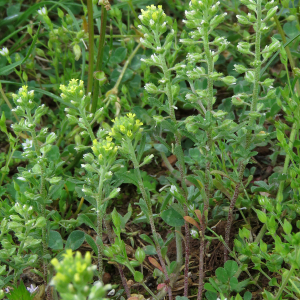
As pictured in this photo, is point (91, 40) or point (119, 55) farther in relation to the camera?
point (119, 55)

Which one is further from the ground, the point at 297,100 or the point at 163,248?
the point at 297,100

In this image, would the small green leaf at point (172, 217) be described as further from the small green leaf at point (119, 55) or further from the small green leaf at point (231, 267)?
the small green leaf at point (119, 55)

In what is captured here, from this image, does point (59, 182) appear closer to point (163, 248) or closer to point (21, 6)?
point (163, 248)

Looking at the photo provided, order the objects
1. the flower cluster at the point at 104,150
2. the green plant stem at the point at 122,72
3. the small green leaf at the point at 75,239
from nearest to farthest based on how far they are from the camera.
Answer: the flower cluster at the point at 104,150 < the small green leaf at the point at 75,239 < the green plant stem at the point at 122,72

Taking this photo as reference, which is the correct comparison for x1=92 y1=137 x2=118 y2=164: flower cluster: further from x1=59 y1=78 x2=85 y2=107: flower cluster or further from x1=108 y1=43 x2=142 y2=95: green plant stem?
x1=108 y1=43 x2=142 y2=95: green plant stem

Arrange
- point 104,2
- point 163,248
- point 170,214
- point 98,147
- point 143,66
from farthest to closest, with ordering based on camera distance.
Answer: point 143,66, point 104,2, point 170,214, point 163,248, point 98,147

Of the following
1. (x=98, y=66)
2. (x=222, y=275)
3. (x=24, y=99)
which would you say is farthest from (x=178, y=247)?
(x=98, y=66)

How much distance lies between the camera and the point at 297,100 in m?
2.18

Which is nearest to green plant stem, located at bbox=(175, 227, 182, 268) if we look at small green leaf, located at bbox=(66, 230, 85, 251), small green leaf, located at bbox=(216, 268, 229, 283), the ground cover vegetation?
the ground cover vegetation

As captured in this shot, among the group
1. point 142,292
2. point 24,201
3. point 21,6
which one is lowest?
point 142,292

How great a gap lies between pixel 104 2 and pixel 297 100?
1.24 meters

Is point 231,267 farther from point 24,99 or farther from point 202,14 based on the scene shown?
point 24,99

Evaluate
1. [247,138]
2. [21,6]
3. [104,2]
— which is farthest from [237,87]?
[21,6]

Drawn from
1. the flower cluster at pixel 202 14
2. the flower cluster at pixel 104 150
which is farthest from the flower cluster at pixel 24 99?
the flower cluster at pixel 202 14
